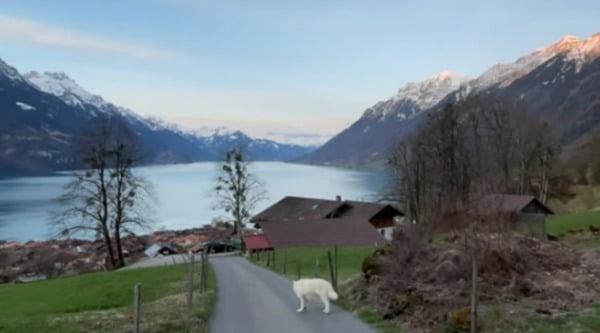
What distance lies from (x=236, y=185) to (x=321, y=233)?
587 inches

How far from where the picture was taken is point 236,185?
227 ft

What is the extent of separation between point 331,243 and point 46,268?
31085 mm

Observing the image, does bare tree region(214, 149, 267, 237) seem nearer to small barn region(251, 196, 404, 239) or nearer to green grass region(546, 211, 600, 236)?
small barn region(251, 196, 404, 239)

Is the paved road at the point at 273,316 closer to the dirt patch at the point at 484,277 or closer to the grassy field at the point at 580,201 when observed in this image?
the dirt patch at the point at 484,277

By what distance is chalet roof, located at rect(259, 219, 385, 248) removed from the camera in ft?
186

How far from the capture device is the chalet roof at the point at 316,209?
68.4 metres

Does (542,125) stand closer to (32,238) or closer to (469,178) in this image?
(469,178)

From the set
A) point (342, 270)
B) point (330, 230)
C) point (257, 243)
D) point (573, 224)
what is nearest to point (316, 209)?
point (257, 243)

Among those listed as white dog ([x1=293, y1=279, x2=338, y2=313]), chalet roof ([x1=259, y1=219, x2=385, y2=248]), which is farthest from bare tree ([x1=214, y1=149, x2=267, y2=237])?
white dog ([x1=293, y1=279, x2=338, y2=313])

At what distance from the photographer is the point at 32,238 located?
285ft

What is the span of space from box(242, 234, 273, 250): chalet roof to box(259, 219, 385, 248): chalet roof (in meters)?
1.52

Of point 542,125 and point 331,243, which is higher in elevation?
point 542,125

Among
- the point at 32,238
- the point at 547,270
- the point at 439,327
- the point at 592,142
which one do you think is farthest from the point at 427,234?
the point at 32,238

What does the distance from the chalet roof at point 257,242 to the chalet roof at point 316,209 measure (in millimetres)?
3221
